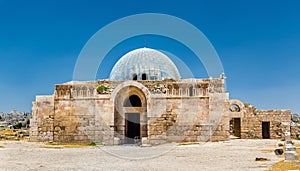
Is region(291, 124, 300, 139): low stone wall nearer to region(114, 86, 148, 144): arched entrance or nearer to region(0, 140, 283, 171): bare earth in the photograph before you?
region(114, 86, 148, 144): arched entrance

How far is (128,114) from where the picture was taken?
21.8 metres

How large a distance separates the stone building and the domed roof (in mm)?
2777

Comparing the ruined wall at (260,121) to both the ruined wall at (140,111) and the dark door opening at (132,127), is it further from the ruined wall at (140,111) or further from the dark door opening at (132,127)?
the dark door opening at (132,127)

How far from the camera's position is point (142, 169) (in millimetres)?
8859

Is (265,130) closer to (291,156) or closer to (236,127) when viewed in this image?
(236,127)

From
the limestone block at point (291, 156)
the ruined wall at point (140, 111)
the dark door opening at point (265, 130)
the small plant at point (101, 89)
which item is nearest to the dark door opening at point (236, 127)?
the dark door opening at point (265, 130)

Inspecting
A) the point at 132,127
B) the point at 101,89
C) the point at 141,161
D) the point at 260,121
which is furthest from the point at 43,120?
the point at 260,121

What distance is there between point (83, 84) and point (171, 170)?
13567 mm

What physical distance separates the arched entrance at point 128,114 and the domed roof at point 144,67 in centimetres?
308

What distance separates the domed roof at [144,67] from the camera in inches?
978

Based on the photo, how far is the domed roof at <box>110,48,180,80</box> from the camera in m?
24.8

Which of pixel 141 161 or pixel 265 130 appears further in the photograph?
pixel 265 130

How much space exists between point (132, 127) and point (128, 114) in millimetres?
1262

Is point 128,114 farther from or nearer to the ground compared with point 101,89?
nearer to the ground
